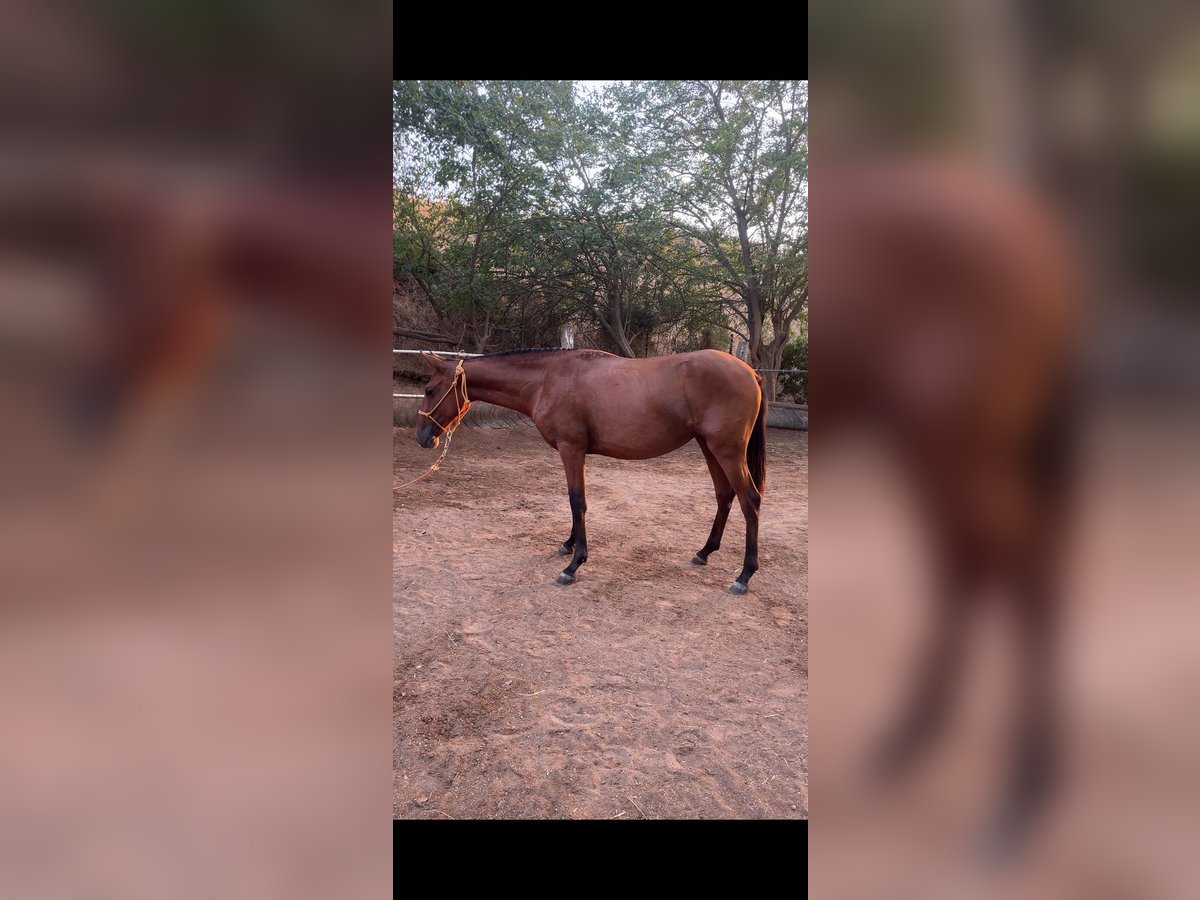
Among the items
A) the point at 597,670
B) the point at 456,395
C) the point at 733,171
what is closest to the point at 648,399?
the point at 456,395

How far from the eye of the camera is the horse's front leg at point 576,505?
12.9 feet

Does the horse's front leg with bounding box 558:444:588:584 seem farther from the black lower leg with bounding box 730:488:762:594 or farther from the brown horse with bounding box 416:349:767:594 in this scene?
the black lower leg with bounding box 730:488:762:594

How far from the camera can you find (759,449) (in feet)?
13.7

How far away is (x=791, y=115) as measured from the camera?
28.5 feet
